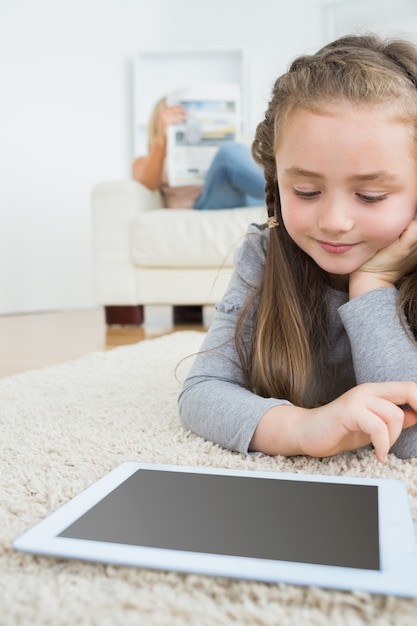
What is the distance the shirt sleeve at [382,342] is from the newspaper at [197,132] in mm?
1912

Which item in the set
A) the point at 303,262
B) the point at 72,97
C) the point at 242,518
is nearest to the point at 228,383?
the point at 303,262

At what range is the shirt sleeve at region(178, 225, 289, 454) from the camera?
672 mm

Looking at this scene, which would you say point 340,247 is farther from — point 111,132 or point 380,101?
point 111,132

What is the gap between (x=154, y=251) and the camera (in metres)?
2.18

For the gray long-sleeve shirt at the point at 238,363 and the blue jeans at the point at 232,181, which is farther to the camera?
the blue jeans at the point at 232,181

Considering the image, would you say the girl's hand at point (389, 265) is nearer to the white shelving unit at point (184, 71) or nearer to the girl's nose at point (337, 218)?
the girl's nose at point (337, 218)

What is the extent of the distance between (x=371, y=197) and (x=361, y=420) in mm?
228

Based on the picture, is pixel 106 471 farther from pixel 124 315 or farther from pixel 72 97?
pixel 72 97

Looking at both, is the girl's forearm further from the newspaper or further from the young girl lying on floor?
the newspaper

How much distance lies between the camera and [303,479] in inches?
21.5

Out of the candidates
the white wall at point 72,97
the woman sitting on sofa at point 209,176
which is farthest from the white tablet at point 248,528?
the white wall at point 72,97

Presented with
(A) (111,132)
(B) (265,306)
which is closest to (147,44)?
(A) (111,132)

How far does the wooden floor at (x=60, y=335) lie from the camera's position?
1553mm

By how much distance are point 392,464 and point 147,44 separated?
3464 millimetres
